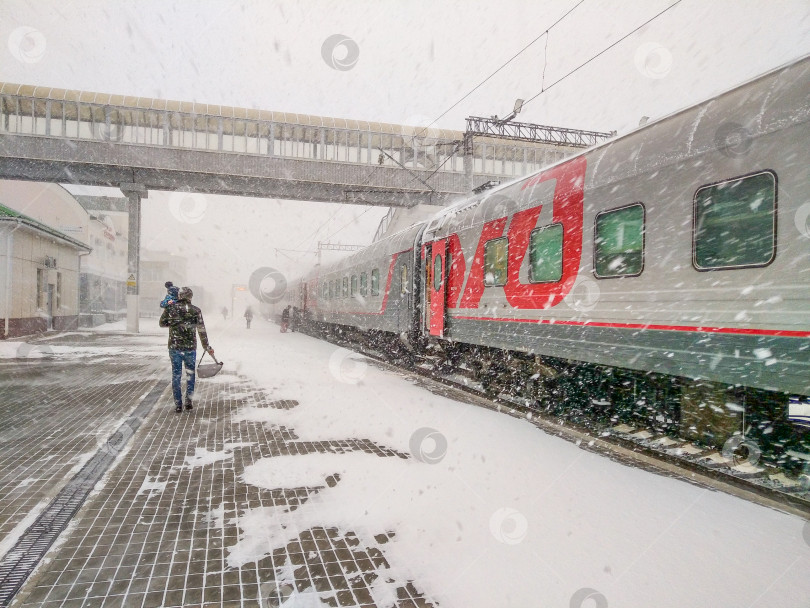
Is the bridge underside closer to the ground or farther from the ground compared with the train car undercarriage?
farther from the ground

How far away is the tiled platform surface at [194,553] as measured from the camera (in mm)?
2646

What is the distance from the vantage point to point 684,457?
16.1 ft

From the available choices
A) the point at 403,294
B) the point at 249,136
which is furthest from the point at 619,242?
the point at 249,136

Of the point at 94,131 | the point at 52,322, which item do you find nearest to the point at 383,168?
the point at 94,131

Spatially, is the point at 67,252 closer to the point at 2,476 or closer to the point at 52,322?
the point at 52,322

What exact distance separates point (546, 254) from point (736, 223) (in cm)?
277

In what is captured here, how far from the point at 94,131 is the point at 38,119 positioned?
7.99 feet

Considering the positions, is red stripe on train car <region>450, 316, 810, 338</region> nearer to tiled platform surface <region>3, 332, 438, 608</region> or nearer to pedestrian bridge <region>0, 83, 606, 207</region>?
tiled platform surface <region>3, 332, 438, 608</region>

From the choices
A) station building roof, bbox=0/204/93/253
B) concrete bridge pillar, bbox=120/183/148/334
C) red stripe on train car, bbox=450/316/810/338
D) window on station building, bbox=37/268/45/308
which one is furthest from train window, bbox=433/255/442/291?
window on station building, bbox=37/268/45/308

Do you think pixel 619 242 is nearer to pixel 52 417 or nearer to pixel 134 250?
pixel 52 417

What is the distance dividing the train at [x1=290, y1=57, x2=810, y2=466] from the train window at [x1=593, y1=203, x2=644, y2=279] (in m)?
0.02

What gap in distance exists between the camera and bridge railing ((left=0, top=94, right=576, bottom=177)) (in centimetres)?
2295

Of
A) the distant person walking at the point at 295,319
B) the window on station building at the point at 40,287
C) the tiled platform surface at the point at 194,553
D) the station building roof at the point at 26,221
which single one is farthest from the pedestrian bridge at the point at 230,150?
the tiled platform surface at the point at 194,553

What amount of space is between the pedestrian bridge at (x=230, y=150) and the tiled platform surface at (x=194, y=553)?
19.2 meters
